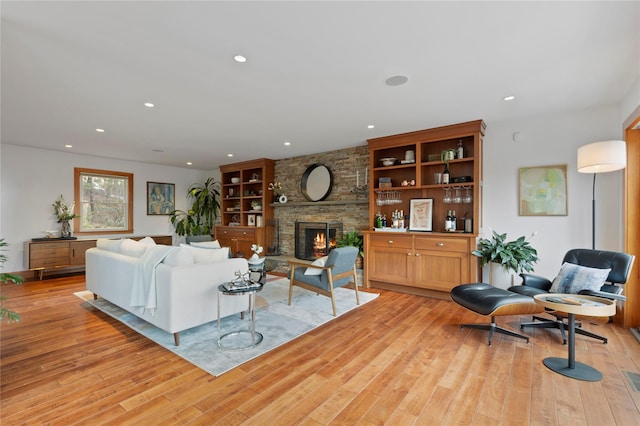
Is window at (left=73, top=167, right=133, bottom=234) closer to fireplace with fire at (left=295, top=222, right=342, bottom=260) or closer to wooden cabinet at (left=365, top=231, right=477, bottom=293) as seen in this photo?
fireplace with fire at (left=295, top=222, right=342, bottom=260)

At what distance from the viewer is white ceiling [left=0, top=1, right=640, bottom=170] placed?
195cm

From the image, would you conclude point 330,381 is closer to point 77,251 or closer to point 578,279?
point 578,279

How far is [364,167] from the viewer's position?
18.9ft

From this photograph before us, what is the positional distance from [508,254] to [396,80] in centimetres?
256

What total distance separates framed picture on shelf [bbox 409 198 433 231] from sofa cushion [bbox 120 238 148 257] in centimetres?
381

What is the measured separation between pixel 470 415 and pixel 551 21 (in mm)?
2647

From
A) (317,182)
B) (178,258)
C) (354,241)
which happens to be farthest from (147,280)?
(317,182)

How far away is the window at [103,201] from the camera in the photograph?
6555mm

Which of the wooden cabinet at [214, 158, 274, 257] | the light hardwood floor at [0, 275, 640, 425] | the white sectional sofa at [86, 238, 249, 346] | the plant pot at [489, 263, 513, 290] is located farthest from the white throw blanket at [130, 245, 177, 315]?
the plant pot at [489, 263, 513, 290]

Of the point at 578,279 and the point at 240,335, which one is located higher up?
the point at 578,279

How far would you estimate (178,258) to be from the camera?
2975 millimetres

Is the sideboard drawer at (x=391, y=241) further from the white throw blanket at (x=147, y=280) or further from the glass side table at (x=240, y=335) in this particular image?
the white throw blanket at (x=147, y=280)

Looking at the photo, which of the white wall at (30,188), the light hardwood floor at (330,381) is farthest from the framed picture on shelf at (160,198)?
the light hardwood floor at (330,381)

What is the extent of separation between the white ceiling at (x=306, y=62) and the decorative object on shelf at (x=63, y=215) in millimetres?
2303
